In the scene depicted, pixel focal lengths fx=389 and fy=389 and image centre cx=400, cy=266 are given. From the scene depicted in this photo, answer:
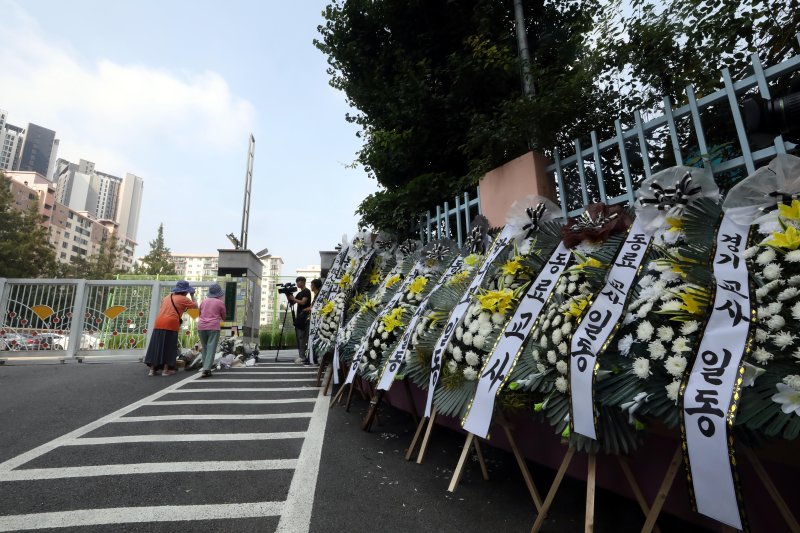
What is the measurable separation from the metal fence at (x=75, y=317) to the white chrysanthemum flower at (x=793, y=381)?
10743mm

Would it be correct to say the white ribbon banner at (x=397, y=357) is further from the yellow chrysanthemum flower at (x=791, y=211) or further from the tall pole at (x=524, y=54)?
the tall pole at (x=524, y=54)

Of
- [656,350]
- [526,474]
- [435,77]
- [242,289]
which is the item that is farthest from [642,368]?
[242,289]

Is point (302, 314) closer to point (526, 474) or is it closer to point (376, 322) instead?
point (376, 322)

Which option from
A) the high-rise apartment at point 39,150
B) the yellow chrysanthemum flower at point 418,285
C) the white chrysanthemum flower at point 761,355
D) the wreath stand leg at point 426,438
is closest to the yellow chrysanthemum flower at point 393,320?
the yellow chrysanthemum flower at point 418,285

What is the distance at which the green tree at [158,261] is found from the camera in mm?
41688

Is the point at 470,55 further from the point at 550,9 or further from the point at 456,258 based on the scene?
the point at 456,258

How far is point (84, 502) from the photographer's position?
201 centimetres

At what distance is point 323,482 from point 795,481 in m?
2.14

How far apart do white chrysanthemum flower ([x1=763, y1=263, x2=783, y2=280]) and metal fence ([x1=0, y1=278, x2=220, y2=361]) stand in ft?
35.1

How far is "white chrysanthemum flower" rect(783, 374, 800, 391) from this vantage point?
116 cm

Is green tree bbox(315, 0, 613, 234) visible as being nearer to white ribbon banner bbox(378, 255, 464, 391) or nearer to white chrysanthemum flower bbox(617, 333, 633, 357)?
white ribbon banner bbox(378, 255, 464, 391)

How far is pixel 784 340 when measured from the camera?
126 cm

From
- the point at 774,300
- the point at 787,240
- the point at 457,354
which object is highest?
the point at 787,240

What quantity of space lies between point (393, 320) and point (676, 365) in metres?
2.07
